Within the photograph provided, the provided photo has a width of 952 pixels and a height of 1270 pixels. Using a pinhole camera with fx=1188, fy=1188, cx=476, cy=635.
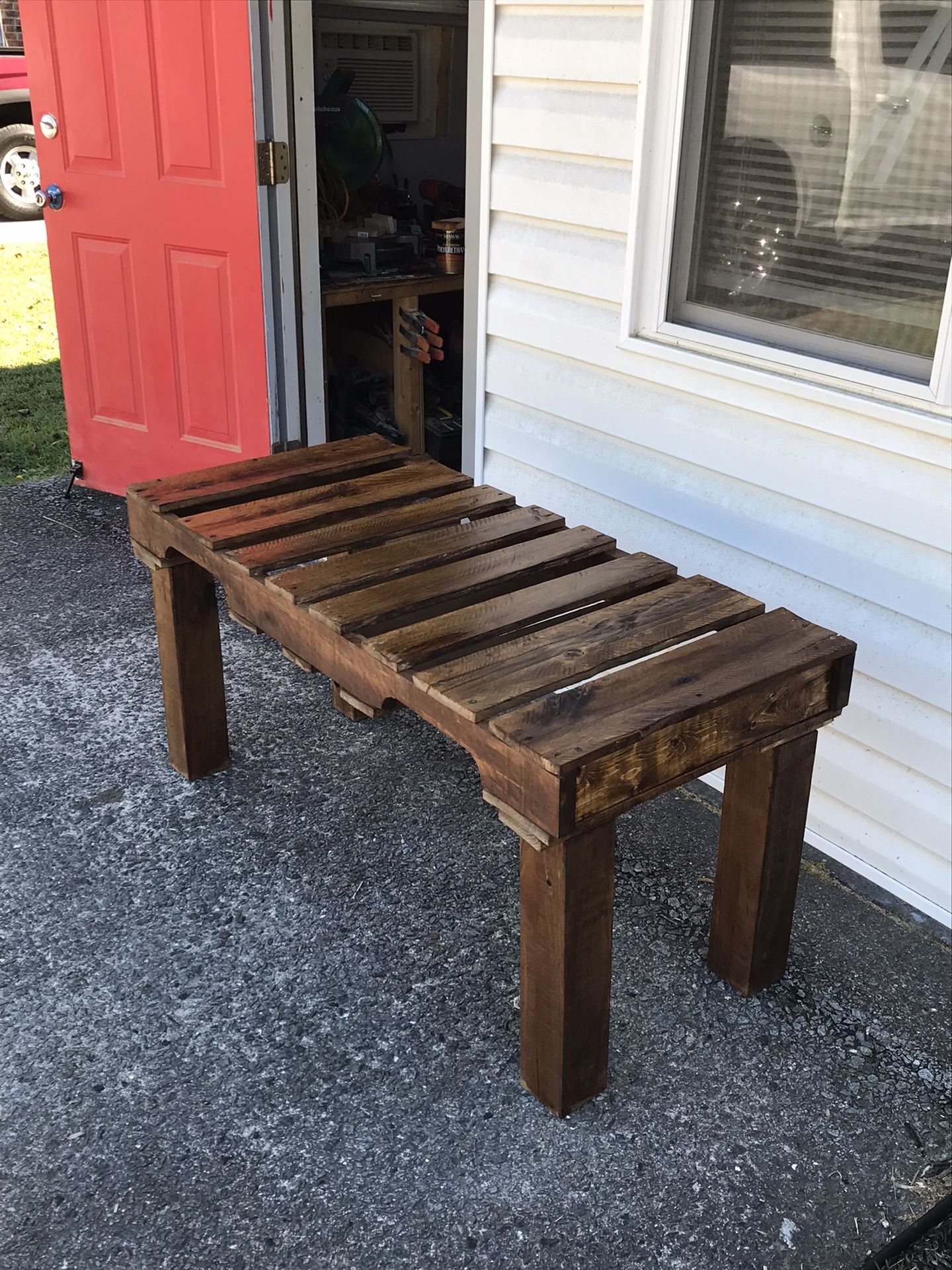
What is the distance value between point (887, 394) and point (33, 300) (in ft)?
22.7

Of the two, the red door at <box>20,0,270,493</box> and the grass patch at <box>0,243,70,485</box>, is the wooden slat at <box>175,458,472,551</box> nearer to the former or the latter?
the red door at <box>20,0,270,493</box>

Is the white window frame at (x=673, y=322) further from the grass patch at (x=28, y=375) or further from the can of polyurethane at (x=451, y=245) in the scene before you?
the grass patch at (x=28, y=375)

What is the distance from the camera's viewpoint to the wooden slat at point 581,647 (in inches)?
71.7

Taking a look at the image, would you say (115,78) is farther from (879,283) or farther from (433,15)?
(879,283)

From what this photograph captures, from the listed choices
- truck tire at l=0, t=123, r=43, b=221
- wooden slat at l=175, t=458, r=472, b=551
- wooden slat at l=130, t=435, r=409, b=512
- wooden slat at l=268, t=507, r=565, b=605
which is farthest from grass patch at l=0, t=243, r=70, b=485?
wooden slat at l=268, t=507, r=565, b=605

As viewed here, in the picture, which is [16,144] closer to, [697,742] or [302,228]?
[302,228]

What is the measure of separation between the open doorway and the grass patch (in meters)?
1.40

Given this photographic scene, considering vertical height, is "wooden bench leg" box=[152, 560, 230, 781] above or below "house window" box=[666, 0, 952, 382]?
below

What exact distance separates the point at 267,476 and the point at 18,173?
8.83 meters

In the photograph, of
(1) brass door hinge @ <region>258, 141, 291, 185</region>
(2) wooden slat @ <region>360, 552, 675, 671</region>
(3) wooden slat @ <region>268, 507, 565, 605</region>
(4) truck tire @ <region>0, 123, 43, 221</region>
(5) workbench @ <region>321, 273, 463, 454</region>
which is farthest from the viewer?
(4) truck tire @ <region>0, 123, 43, 221</region>

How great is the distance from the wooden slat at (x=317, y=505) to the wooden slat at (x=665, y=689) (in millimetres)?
860

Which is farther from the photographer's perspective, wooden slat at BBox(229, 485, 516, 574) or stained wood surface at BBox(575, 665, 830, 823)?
wooden slat at BBox(229, 485, 516, 574)

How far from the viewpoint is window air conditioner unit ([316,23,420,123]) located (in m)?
4.54

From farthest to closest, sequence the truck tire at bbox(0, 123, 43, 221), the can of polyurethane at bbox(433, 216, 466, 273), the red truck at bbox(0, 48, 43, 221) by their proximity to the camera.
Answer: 1. the truck tire at bbox(0, 123, 43, 221)
2. the red truck at bbox(0, 48, 43, 221)
3. the can of polyurethane at bbox(433, 216, 466, 273)
